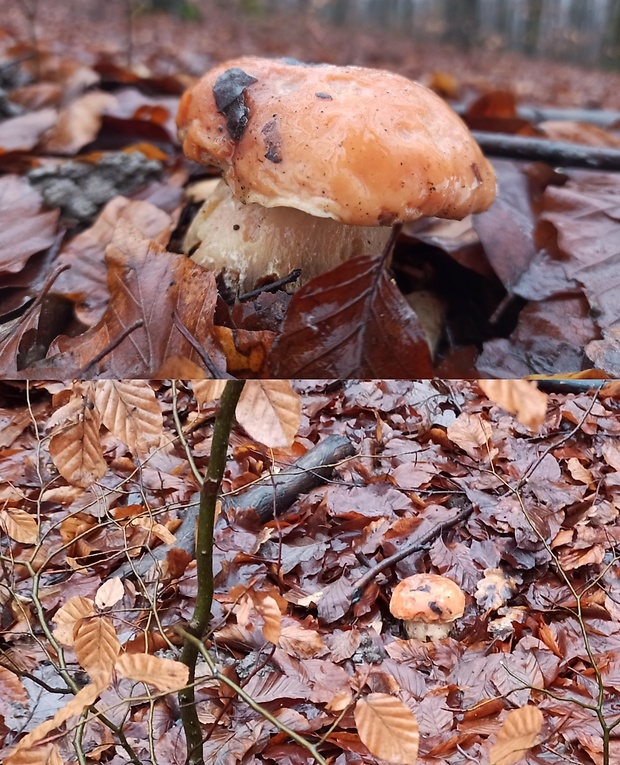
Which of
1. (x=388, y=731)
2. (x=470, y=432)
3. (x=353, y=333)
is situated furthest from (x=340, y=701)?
(x=353, y=333)

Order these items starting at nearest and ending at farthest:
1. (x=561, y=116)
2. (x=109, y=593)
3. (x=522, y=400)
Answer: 1. (x=522, y=400)
2. (x=109, y=593)
3. (x=561, y=116)

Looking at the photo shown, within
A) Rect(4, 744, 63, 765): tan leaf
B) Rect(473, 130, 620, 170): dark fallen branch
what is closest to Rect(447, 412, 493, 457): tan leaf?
Rect(4, 744, 63, 765): tan leaf

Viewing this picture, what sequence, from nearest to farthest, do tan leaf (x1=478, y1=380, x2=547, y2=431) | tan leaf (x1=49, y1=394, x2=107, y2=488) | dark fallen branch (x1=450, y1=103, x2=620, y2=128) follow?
1. tan leaf (x1=478, y1=380, x2=547, y2=431)
2. tan leaf (x1=49, y1=394, x2=107, y2=488)
3. dark fallen branch (x1=450, y1=103, x2=620, y2=128)

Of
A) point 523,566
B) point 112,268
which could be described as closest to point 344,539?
point 523,566

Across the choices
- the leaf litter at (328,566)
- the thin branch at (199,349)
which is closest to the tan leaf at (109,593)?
the leaf litter at (328,566)

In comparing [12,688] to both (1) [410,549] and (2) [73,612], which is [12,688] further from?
(1) [410,549]

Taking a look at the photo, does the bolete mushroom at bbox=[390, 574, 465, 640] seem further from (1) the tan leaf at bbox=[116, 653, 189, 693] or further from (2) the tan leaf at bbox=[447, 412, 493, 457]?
(1) the tan leaf at bbox=[116, 653, 189, 693]
